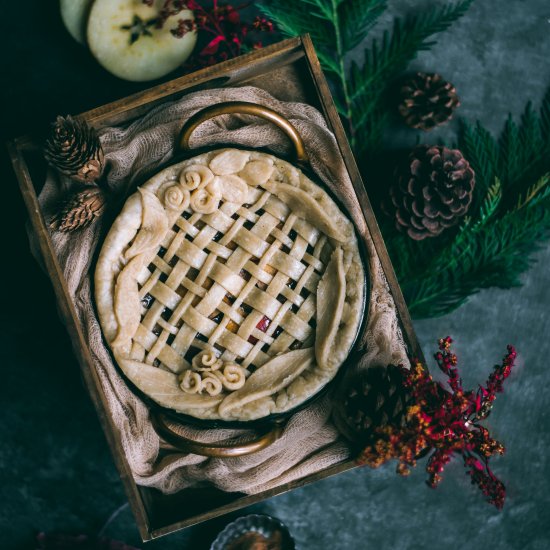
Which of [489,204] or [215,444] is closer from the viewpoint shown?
[215,444]

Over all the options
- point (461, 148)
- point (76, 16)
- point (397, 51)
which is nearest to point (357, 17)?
point (397, 51)

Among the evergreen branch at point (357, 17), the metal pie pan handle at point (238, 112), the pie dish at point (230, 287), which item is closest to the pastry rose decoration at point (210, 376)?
the pie dish at point (230, 287)

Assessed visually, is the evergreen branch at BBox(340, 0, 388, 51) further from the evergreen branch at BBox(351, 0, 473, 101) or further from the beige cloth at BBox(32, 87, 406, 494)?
the beige cloth at BBox(32, 87, 406, 494)

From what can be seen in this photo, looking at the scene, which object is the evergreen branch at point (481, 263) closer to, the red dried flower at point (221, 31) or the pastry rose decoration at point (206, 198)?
the pastry rose decoration at point (206, 198)

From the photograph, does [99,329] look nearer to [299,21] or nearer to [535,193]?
[299,21]

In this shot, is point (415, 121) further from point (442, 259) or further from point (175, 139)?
point (175, 139)

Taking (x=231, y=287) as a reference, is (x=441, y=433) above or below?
below
